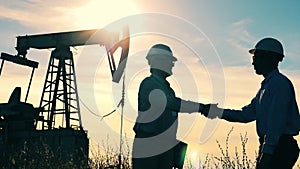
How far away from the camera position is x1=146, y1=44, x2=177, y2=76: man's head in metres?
6.93

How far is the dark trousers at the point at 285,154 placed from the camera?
555 cm

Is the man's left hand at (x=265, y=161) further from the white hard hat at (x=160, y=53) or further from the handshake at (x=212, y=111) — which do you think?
the white hard hat at (x=160, y=53)

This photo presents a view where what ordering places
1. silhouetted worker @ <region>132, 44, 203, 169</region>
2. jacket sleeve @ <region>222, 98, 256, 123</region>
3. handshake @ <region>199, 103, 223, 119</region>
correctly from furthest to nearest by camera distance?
handshake @ <region>199, 103, 223, 119</region>
silhouetted worker @ <region>132, 44, 203, 169</region>
jacket sleeve @ <region>222, 98, 256, 123</region>

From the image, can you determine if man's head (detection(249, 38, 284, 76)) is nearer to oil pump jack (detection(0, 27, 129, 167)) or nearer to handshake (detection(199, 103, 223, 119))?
handshake (detection(199, 103, 223, 119))

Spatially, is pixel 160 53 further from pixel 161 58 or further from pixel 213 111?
pixel 213 111

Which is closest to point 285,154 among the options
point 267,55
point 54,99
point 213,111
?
point 267,55

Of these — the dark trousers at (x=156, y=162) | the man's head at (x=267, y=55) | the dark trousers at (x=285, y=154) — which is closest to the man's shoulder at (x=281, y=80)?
the man's head at (x=267, y=55)

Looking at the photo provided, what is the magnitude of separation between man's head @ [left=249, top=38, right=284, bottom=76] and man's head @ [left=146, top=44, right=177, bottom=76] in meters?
1.35

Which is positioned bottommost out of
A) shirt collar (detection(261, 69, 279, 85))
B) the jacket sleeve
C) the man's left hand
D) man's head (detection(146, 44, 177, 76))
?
the man's left hand

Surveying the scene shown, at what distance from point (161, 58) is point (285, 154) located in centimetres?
209

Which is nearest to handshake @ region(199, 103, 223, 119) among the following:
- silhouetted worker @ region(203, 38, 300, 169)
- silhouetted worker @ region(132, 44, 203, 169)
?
silhouetted worker @ region(132, 44, 203, 169)

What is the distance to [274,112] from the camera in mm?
5574

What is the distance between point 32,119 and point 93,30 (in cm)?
615

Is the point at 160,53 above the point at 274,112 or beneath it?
above
